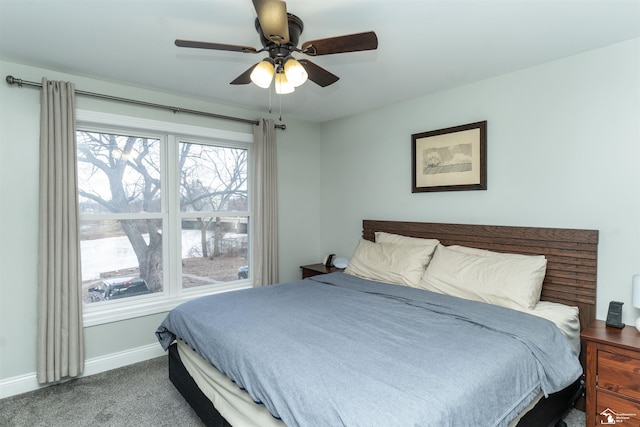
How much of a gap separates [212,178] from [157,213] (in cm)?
67

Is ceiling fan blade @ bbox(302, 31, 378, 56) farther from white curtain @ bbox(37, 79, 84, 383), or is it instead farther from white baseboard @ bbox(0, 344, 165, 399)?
white baseboard @ bbox(0, 344, 165, 399)

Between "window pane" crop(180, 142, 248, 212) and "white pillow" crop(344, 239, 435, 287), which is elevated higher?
"window pane" crop(180, 142, 248, 212)

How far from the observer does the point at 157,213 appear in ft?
10.8

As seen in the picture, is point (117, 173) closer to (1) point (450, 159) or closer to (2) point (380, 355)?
(2) point (380, 355)

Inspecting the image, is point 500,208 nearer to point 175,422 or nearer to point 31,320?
point 175,422

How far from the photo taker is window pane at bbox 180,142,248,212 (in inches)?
137

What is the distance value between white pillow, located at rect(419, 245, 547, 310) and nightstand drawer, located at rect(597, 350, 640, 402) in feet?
1.43

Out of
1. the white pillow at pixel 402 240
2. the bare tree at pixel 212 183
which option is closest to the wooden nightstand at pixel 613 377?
the white pillow at pixel 402 240

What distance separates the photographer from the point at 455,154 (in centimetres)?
303

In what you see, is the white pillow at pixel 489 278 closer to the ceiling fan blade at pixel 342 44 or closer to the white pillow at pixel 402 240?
the white pillow at pixel 402 240

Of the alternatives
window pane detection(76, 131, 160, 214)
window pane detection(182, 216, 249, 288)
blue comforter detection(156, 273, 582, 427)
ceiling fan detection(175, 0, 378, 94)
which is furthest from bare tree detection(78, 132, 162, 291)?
ceiling fan detection(175, 0, 378, 94)

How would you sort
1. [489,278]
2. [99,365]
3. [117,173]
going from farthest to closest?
[117,173], [99,365], [489,278]

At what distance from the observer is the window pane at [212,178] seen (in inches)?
137

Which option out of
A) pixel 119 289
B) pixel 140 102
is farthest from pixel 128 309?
pixel 140 102
